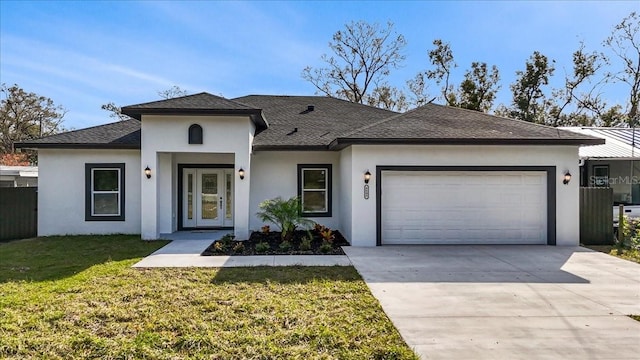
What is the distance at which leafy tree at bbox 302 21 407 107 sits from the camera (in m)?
27.8

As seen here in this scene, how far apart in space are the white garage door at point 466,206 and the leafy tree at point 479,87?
62.7ft

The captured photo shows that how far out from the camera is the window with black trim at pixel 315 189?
12.8 m

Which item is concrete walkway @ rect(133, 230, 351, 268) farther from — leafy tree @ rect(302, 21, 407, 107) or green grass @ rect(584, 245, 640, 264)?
leafy tree @ rect(302, 21, 407, 107)

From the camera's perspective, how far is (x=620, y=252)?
→ 10.0 meters

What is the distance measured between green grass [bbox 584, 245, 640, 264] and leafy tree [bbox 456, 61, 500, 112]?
1911 centimetres

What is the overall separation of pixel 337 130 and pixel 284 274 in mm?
7465

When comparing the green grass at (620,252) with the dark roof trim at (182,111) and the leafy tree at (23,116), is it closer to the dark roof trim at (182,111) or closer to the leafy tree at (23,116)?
the dark roof trim at (182,111)

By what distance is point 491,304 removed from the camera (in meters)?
5.65

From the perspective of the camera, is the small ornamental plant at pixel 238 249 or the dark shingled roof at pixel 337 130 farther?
the dark shingled roof at pixel 337 130

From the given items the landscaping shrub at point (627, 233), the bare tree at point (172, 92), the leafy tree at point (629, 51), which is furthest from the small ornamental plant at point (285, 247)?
the leafy tree at point (629, 51)

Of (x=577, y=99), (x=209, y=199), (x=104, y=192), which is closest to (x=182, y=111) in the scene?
(x=209, y=199)

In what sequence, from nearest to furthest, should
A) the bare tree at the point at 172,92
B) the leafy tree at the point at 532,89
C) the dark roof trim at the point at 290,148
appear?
the dark roof trim at the point at 290,148 < the leafy tree at the point at 532,89 < the bare tree at the point at 172,92

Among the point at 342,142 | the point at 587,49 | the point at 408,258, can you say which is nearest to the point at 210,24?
the point at 342,142

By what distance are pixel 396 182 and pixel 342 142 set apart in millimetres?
1947
